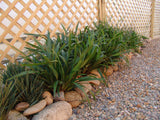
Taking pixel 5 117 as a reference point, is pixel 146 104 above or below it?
below

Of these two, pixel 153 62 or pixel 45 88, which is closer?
pixel 45 88

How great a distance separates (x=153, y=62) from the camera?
2.87m

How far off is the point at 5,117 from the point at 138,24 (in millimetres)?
5009

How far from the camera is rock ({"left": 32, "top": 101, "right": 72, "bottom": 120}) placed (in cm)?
124

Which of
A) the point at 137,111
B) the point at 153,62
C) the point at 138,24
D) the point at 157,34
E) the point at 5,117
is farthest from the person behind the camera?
the point at 157,34

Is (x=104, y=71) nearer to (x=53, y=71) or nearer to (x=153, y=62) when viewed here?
(x=53, y=71)

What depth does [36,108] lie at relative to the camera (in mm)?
1282

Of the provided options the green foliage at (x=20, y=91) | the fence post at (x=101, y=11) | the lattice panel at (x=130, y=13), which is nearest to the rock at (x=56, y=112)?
the green foliage at (x=20, y=91)

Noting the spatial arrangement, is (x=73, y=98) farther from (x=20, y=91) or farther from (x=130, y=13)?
(x=130, y=13)

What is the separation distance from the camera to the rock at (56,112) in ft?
4.06

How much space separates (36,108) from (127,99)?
99 cm

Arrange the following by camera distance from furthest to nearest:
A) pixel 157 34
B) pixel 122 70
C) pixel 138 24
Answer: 1. pixel 157 34
2. pixel 138 24
3. pixel 122 70

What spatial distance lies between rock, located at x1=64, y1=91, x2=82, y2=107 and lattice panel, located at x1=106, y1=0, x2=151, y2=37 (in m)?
2.43

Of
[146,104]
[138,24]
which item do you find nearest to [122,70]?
[146,104]
